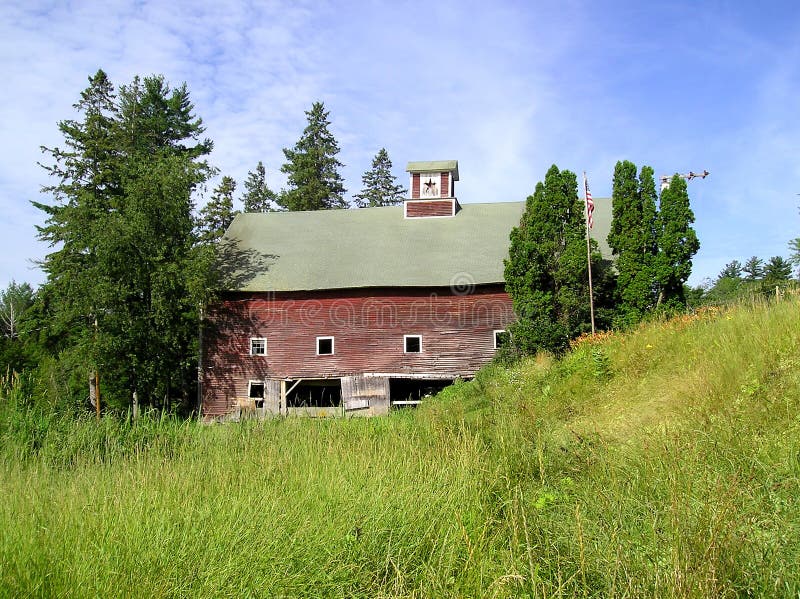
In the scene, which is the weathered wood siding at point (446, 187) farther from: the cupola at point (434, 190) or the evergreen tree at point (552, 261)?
the evergreen tree at point (552, 261)

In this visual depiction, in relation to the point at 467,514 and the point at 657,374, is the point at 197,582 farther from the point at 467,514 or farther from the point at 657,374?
the point at 657,374

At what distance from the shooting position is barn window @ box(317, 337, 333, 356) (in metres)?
23.8

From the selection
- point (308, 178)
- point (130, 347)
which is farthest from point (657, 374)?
point (308, 178)

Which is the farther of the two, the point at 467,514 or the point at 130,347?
the point at 130,347

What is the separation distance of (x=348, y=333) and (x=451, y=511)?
60.8 feet

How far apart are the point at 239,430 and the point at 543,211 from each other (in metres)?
15.1

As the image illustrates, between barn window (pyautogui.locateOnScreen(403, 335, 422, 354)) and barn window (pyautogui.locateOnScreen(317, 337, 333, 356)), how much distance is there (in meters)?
2.92

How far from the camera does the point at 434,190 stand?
28.1 meters

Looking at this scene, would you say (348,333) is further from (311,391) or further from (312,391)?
(312,391)

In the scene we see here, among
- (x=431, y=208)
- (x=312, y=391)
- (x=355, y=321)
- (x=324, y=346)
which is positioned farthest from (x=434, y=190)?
(x=312, y=391)

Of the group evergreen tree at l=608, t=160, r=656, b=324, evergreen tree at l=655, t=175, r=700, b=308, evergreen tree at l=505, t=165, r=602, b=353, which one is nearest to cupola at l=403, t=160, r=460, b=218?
evergreen tree at l=505, t=165, r=602, b=353

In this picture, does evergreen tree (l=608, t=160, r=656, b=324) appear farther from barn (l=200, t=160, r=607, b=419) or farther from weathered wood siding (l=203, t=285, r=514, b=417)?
weathered wood siding (l=203, t=285, r=514, b=417)

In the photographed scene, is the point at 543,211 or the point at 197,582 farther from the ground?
the point at 543,211

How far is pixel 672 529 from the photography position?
4145mm
